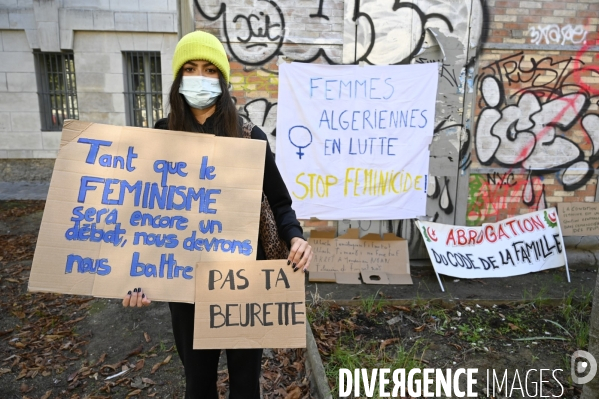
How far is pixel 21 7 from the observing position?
9.55m

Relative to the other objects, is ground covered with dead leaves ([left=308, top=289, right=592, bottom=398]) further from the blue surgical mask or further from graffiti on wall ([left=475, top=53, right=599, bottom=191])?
the blue surgical mask

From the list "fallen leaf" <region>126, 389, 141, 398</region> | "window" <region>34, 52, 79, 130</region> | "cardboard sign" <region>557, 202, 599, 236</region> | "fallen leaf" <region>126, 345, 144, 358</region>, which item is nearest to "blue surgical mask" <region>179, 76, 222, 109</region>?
"fallen leaf" <region>126, 389, 141, 398</region>

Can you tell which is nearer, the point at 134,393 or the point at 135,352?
the point at 134,393

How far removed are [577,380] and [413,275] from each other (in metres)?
2.08

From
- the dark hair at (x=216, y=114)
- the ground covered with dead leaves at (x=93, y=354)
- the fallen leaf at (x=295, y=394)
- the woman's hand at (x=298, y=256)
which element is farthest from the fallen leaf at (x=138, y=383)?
the dark hair at (x=216, y=114)

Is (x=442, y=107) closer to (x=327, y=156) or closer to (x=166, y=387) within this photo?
(x=327, y=156)

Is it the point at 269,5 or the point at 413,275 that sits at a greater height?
the point at 269,5

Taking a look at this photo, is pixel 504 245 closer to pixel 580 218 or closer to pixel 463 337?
pixel 580 218

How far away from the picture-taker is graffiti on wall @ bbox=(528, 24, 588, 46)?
455cm

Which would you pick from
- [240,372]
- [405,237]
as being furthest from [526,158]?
[240,372]

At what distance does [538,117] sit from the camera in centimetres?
472

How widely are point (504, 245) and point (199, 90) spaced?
4.20 meters

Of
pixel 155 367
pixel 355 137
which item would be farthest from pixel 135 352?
pixel 355 137

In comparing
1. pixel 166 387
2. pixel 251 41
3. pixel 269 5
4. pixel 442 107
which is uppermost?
pixel 269 5
